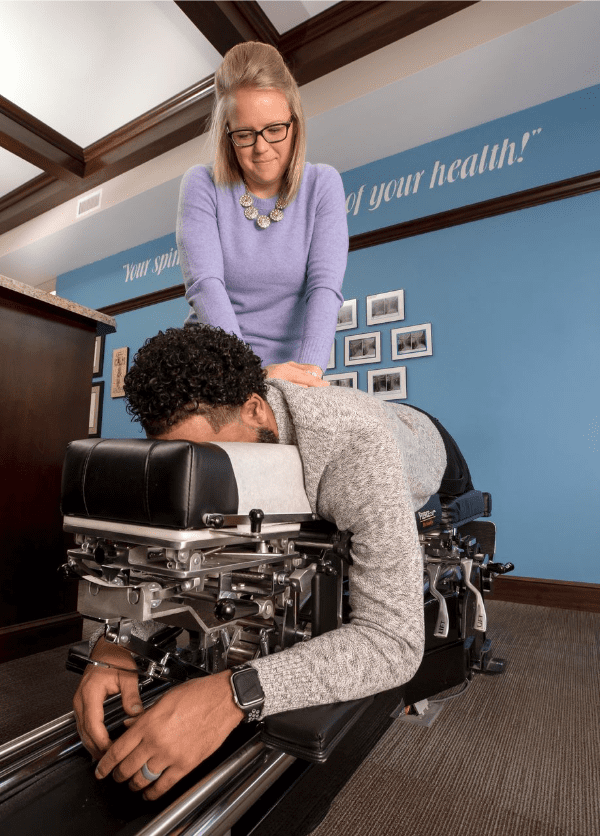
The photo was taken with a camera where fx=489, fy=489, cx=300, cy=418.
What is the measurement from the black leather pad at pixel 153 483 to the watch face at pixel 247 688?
0.21m

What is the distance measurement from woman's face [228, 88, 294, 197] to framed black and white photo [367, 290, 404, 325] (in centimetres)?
201

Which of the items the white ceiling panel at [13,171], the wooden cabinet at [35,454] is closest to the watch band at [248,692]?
the wooden cabinet at [35,454]

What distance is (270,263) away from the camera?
4.01ft

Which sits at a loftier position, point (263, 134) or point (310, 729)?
point (263, 134)

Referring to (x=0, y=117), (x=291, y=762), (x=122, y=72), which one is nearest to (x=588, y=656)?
(x=291, y=762)

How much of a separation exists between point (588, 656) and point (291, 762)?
159cm

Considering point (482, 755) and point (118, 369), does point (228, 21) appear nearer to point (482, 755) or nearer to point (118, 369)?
point (118, 369)

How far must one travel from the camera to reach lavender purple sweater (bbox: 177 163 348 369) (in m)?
1.18

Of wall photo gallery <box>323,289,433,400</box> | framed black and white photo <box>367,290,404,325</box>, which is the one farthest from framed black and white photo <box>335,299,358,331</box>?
framed black and white photo <box>367,290,404,325</box>

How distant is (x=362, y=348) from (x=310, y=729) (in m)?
2.81

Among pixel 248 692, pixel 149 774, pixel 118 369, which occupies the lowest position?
pixel 149 774

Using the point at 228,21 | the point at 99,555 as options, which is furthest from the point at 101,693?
the point at 228,21

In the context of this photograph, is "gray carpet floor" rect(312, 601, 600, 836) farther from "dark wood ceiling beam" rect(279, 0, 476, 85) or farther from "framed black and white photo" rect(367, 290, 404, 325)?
"dark wood ceiling beam" rect(279, 0, 476, 85)

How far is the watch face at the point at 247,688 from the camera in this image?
0.60 meters
